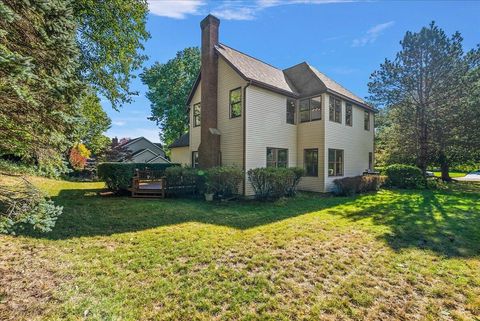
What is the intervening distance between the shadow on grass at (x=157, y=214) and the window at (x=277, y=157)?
3082mm

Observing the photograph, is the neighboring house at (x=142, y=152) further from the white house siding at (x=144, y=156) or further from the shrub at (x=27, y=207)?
the shrub at (x=27, y=207)

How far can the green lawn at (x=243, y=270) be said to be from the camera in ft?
10.2

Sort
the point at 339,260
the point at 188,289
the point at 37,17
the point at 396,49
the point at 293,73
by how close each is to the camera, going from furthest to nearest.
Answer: the point at 396,49, the point at 293,73, the point at 339,260, the point at 188,289, the point at 37,17

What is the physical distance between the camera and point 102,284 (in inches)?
143

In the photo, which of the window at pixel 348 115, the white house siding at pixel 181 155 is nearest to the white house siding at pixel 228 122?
the window at pixel 348 115

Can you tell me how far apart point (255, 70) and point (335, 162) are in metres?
7.36

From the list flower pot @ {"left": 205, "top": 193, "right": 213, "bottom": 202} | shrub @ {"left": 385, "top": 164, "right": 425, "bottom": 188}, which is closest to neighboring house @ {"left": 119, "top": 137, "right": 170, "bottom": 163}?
flower pot @ {"left": 205, "top": 193, "right": 213, "bottom": 202}

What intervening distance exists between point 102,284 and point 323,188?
11.8 meters

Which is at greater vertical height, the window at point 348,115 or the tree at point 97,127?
the window at point 348,115

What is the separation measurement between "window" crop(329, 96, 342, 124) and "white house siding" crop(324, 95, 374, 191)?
31 centimetres

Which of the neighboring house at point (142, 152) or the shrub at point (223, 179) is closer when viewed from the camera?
the shrub at point (223, 179)

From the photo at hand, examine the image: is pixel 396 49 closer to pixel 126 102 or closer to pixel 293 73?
pixel 293 73

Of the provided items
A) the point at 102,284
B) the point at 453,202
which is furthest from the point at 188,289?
the point at 453,202

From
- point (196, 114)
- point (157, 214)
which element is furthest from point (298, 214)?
point (196, 114)
